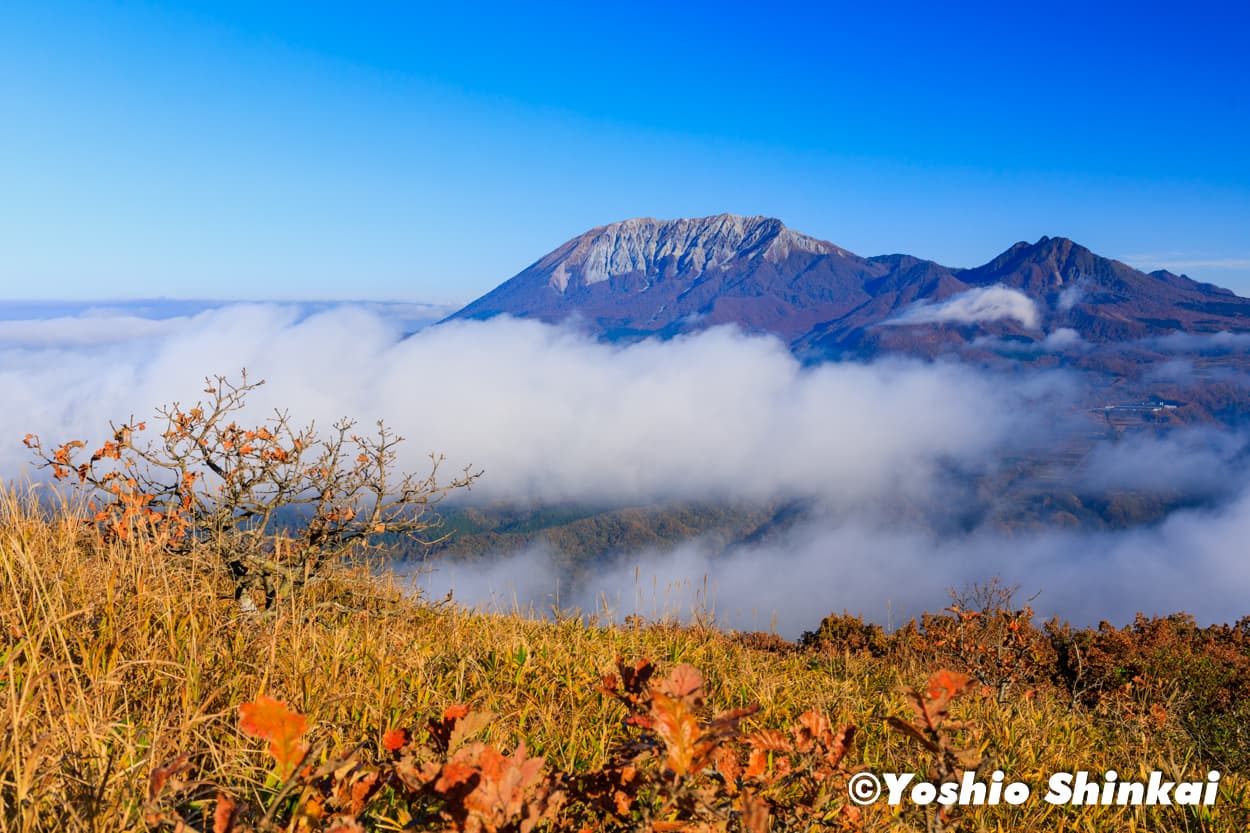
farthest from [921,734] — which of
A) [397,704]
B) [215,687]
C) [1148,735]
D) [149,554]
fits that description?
[1148,735]

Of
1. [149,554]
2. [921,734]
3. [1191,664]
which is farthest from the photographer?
[1191,664]

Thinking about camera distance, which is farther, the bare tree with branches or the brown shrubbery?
the bare tree with branches

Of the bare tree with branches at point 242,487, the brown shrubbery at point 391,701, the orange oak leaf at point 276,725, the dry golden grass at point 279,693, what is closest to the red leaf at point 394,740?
the brown shrubbery at point 391,701

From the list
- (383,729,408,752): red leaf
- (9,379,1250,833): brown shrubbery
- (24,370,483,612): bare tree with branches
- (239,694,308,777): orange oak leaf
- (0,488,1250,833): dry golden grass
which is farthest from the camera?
(24,370,483,612): bare tree with branches

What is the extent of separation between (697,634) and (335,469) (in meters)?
3.76

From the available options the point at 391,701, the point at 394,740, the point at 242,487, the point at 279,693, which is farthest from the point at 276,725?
the point at 242,487

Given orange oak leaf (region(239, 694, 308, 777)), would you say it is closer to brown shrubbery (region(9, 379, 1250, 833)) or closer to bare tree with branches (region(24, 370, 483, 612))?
brown shrubbery (region(9, 379, 1250, 833))

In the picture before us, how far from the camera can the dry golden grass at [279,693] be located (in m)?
2.28

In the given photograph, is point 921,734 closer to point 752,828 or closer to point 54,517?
point 752,828

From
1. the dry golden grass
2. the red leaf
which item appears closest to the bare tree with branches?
the dry golden grass

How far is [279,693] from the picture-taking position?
121 inches

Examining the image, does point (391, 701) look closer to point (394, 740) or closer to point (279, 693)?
point (279, 693)

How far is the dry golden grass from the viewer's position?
2.28 m

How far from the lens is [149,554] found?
399cm
